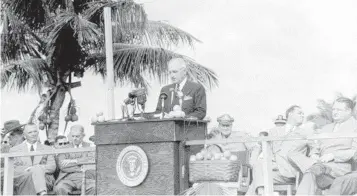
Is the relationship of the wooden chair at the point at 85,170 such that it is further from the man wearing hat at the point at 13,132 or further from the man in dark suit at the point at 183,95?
the man wearing hat at the point at 13,132

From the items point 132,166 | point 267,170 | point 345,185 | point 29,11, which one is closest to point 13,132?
point 29,11

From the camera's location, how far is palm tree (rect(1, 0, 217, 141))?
13.3 meters

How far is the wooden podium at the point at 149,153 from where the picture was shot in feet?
18.0

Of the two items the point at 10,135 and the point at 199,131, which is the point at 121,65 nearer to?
the point at 10,135

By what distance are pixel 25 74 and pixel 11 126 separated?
12.0ft

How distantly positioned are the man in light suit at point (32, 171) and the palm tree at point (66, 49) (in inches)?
193

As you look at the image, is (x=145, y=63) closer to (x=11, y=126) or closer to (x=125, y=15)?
(x=125, y=15)

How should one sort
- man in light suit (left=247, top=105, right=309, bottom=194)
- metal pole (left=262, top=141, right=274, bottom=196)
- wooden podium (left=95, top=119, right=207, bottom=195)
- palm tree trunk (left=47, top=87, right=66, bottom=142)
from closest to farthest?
wooden podium (left=95, top=119, right=207, bottom=195) → metal pole (left=262, top=141, right=274, bottom=196) → man in light suit (left=247, top=105, right=309, bottom=194) → palm tree trunk (left=47, top=87, right=66, bottom=142)

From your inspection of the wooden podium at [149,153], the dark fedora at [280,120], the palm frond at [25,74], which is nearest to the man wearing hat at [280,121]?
the dark fedora at [280,120]

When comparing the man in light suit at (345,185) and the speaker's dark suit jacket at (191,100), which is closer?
the man in light suit at (345,185)

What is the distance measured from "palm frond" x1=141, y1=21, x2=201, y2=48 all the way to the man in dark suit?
25.2ft

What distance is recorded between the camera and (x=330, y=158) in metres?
6.14

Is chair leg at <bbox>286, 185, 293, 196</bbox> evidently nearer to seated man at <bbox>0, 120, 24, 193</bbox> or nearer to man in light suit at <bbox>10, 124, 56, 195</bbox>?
man in light suit at <bbox>10, 124, 56, 195</bbox>

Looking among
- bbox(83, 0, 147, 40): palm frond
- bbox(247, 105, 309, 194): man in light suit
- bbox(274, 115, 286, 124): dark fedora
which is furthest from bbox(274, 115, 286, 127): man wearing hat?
bbox(83, 0, 147, 40): palm frond
